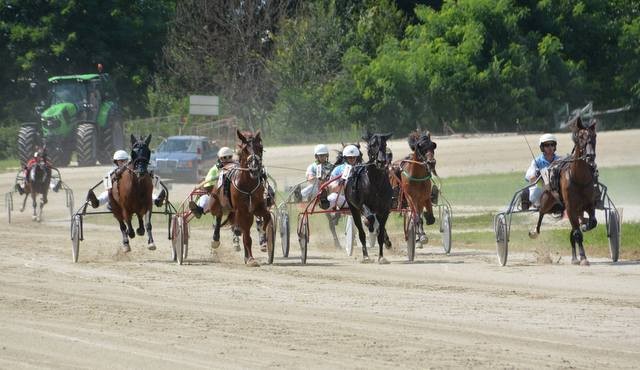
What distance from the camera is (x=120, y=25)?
205ft

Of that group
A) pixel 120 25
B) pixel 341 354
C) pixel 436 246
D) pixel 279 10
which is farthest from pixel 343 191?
pixel 120 25

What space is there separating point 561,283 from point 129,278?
548 cm

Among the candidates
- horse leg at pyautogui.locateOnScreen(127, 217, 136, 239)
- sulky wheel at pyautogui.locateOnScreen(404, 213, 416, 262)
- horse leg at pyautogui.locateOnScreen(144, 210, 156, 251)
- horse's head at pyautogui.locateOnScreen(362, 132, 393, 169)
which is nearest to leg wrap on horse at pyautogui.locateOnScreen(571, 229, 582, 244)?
sulky wheel at pyautogui.locateOnScreen(404, 213, 416, 262)

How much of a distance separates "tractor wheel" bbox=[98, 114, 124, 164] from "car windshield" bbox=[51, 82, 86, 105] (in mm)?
1405

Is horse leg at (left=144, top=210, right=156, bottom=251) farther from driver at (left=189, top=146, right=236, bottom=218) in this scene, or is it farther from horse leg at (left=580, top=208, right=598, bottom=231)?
horse leg at (left=580, top=208, right=598, bottom=231)

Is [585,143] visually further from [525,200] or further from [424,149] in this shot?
[424,149]

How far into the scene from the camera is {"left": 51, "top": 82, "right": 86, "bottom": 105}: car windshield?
49.0m

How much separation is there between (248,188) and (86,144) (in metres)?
29.4

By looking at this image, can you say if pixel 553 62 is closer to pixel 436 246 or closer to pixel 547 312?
pixel 436 246

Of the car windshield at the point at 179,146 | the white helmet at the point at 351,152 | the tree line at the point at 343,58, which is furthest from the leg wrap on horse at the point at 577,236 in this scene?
the tree line at the point at 343,58

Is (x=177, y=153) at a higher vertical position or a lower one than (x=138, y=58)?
lower

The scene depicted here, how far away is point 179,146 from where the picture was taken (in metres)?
43.7

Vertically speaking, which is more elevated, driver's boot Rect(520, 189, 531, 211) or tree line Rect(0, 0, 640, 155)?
tree line Rect(0, 0, 640, 155)

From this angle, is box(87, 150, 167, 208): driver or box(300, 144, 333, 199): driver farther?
box(300, 144, 333, 199): driver
